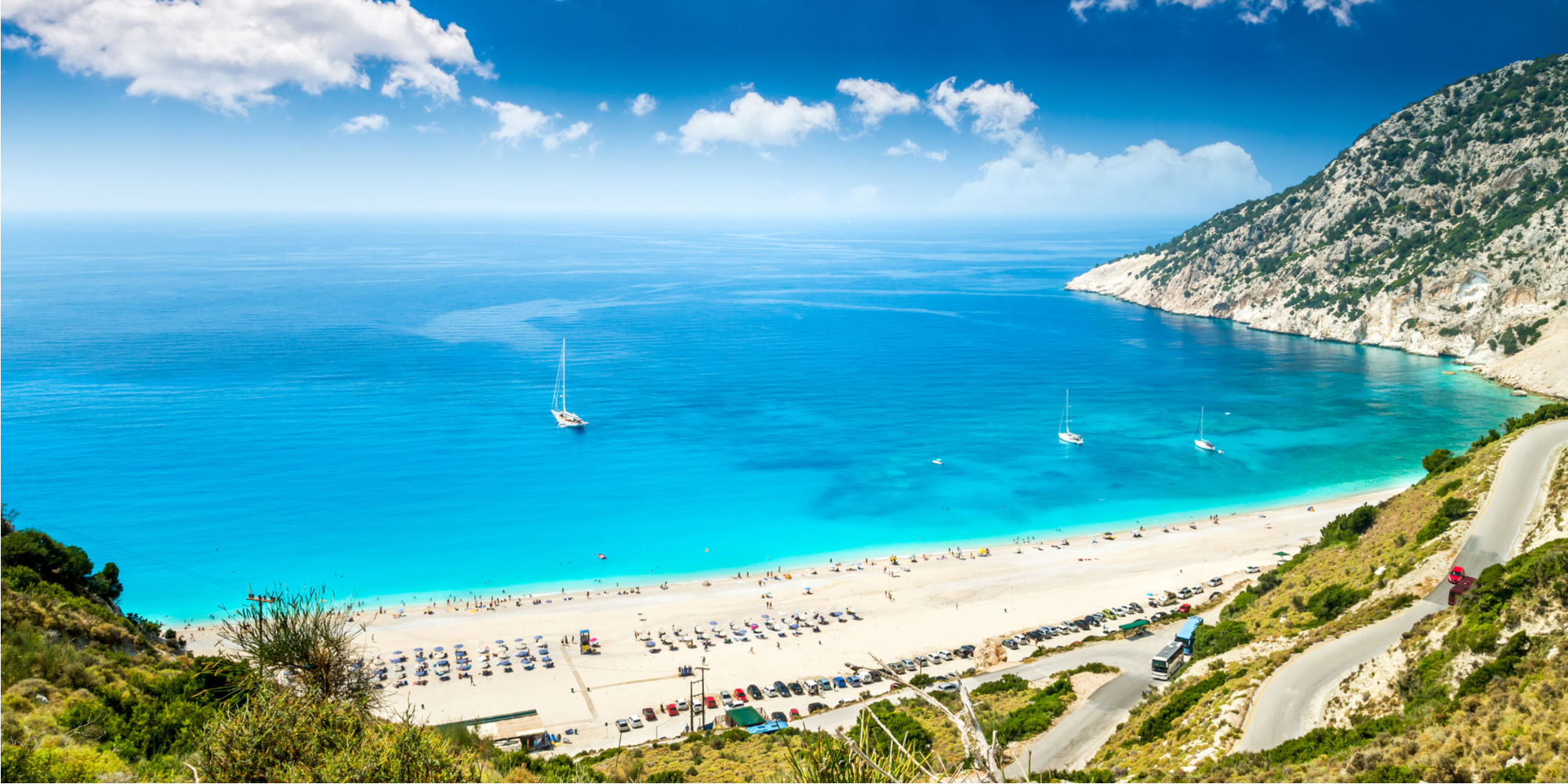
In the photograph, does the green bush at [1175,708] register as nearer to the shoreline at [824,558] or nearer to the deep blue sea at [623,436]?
the shoreline at [824,558]

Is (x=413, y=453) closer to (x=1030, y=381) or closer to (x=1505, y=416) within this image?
(x=1030, y=381)

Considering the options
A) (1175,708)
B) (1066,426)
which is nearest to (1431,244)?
(1066,426)

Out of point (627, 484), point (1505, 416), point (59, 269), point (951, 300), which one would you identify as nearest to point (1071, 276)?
point (951, 300)

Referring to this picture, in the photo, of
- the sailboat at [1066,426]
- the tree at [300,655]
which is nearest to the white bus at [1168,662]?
the tree at [300,655]

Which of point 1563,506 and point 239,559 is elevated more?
point 1563,506

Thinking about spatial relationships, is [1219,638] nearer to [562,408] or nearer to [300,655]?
[300,655]
